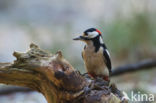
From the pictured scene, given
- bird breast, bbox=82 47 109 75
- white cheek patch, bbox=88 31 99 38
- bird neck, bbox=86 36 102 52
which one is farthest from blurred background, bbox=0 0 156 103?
white cheek patch, bbox=88 31 99 38

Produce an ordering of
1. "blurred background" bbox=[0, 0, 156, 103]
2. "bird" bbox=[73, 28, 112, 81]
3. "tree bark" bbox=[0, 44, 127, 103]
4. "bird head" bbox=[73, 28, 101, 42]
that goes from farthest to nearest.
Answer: "blurred background" bbox=[0, 0, 156, 103]
"bird" bbox=[73, 28, 112, 81]
"bird head" bbox=[73, 28, 101, 42]
"tree bark" bbox=[0, 44, 127, 103]

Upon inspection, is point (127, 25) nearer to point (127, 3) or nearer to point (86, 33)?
point (127, 3)

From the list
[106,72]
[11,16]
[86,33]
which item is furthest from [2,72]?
[11,16]

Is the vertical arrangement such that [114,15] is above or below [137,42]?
above

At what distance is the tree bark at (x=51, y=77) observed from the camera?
2.71 m

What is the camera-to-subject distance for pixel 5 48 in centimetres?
911

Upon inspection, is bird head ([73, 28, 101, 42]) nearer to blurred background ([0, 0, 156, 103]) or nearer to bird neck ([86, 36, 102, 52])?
bird neck ([86, 36, 102, 52])

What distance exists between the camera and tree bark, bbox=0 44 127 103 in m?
2.71

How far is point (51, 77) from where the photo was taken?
273 centimetres

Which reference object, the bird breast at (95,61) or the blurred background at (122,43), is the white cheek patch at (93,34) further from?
the blurred background at (122,43)

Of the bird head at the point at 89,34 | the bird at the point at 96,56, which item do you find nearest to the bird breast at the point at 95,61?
the bird at the point at 96,56

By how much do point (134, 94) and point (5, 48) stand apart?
4802 mm

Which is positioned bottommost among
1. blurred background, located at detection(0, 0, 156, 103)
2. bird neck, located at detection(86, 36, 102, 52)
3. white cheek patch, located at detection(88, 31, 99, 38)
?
blurred background, located at detection(0, 0, 156, 103)

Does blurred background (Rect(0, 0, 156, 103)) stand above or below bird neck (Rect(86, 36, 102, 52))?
below
